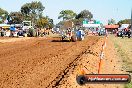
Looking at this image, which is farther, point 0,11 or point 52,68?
point 0,11

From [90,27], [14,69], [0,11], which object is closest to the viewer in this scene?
[14,69]

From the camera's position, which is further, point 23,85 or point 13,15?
point 13,15

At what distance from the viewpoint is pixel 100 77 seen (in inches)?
211

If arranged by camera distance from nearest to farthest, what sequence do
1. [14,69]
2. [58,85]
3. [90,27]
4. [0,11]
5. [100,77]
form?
[100,77] → [58,85] → [14,69] → [90,27] → [0,11]

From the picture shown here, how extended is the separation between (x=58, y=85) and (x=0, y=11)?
415 feet

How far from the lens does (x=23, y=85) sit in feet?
37.0

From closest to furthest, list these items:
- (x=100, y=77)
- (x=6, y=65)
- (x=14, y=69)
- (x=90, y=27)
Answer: (x=100, y=77)
(x=14, y=69)
(x=6, y=65)
(x=90, y=27)

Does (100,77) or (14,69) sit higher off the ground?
(100,77)

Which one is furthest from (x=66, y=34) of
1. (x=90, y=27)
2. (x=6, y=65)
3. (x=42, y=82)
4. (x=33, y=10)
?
(x=33, y=10)

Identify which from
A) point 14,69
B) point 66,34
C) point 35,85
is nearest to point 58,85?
point 35,85

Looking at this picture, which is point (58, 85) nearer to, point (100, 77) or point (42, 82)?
point (42, 82)

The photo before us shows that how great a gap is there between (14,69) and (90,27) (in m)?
83.4

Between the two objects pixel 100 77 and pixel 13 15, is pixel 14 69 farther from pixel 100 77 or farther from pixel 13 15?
pixel 13 15

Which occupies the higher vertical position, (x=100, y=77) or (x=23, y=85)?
(x=100, y=77)
